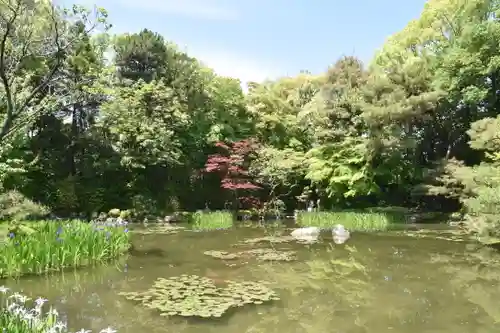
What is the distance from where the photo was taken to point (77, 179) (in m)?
15.8

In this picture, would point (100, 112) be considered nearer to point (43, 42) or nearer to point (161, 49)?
point (161, 49)

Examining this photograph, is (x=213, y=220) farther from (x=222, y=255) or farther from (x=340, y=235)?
(x=222, y=255)

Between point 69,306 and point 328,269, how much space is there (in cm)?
438

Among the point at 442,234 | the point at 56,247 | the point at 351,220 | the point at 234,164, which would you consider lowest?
the point at 442,234

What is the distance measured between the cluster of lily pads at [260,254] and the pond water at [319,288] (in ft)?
0.99

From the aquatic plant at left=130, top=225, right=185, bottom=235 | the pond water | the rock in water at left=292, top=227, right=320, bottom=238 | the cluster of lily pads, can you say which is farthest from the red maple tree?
the cluster of lily pads

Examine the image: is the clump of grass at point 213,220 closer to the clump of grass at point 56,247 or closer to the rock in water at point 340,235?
the rock in water at point 340,235

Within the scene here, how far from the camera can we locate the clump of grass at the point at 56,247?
20.4 feet

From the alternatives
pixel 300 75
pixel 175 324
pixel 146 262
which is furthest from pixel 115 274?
pixel 300 75

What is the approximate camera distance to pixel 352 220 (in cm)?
1447

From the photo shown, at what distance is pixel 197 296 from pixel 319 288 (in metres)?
1.85

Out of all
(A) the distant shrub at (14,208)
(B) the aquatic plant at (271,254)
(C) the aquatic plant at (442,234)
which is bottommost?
(C) the aquatic plant at (442,234)

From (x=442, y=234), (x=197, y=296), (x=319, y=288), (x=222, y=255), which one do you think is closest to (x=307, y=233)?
(x=222, y=255)

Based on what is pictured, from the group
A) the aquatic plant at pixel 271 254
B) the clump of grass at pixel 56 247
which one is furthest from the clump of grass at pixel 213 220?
the clump of grass at pixel 56 247
